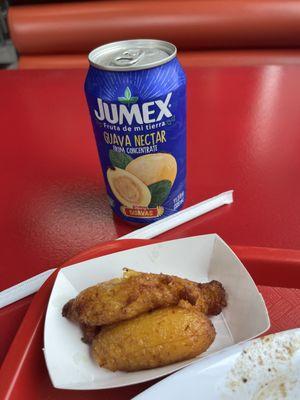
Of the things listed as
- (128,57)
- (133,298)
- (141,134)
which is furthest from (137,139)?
(133,298)

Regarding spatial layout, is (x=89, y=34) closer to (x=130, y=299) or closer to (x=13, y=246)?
(x=13, y=246)

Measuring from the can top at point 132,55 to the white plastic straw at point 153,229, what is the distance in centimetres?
27

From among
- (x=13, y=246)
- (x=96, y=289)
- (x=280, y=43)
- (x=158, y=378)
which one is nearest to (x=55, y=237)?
(x=13, y=246)

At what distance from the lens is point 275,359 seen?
1.45 feet

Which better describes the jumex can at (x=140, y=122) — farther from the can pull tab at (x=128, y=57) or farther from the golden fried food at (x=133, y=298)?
the golden fried food at (x=133, y=298)

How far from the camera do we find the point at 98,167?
88 cm

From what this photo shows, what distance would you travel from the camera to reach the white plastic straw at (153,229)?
1.88 feet

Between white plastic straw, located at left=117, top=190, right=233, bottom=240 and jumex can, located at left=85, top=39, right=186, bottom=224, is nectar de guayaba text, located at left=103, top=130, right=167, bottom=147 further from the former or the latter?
white plastic straw, located at left=117, top=190, right=233, bottom=240

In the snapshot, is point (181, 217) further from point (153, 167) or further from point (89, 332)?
point (89, 332)

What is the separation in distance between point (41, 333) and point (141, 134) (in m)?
0.32

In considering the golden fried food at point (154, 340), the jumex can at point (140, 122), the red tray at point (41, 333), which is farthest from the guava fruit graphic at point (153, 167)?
the golden fried food at point (154, 340)

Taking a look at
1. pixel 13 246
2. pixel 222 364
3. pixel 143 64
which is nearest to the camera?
pixel 222 364

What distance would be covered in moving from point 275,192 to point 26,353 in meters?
0.54

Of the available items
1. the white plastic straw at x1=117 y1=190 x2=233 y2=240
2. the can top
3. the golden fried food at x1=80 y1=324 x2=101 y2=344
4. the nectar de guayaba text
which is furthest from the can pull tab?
the golden fried food at x1=80 y1=324 x2=101 y2=344
